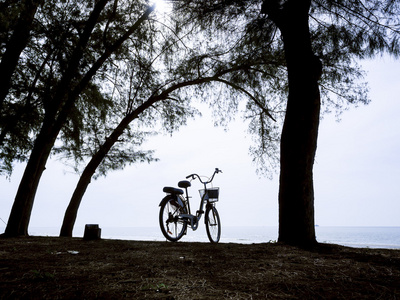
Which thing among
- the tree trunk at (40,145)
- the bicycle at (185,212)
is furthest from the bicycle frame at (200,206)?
the tree trunk at (40,145)

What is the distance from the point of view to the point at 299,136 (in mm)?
4668

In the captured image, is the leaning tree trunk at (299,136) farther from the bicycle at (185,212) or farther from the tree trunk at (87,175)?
the tree trunk at (87,175)

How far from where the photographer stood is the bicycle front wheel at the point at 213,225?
5779mm

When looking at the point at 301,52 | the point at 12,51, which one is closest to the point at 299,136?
the point at 301,52

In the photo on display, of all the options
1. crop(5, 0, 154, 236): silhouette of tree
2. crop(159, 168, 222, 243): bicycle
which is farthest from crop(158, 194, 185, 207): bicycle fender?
crop(5, 0, 154, 236): silhouette of tree

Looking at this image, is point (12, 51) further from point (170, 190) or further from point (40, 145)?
point (170, 190)

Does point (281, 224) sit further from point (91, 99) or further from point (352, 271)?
point (91, 99)

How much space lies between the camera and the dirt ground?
2084 millimetres

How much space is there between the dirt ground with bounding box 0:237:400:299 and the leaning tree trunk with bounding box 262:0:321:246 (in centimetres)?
74

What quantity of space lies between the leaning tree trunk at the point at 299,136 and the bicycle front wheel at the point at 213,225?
150cm

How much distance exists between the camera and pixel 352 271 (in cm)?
275

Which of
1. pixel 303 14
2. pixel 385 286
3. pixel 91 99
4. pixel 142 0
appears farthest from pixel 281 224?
pixel 142 0

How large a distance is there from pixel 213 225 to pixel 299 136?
7.61ft

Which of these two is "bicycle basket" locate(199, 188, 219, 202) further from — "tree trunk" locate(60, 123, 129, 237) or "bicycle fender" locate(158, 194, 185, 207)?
"tree trunk" locate(60, 123, 129, 237)
